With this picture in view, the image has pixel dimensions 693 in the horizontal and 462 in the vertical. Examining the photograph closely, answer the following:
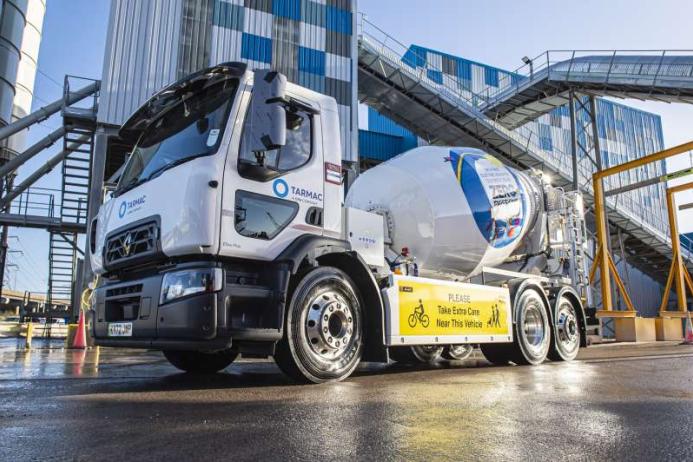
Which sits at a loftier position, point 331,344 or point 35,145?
point 35,145

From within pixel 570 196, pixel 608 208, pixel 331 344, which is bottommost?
pixel 331 344

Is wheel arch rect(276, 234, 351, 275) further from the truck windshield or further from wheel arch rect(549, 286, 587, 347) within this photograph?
wheel arch rect(549, 286, 587, 347)

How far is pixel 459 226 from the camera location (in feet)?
22.7

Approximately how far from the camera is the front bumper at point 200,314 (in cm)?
414

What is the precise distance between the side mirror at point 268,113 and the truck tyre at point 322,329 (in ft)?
4.23

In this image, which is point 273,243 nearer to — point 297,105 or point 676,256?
point 297,105

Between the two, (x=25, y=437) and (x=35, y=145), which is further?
(x=35, y=145)

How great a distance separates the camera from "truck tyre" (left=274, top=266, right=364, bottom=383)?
467cm

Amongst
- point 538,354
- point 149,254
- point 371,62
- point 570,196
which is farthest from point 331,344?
→ point 371,62

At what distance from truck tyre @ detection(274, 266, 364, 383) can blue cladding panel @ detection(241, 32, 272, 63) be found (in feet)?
54.5

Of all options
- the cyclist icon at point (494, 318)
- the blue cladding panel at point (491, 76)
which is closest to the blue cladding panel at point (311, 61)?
the cyclist icon at point (494, 318)

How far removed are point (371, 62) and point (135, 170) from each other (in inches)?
698

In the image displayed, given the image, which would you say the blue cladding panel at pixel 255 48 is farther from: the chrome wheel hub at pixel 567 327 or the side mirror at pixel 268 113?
the side mirror at pixel 268 113

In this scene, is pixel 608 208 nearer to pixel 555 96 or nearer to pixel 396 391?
pixel 555 96
